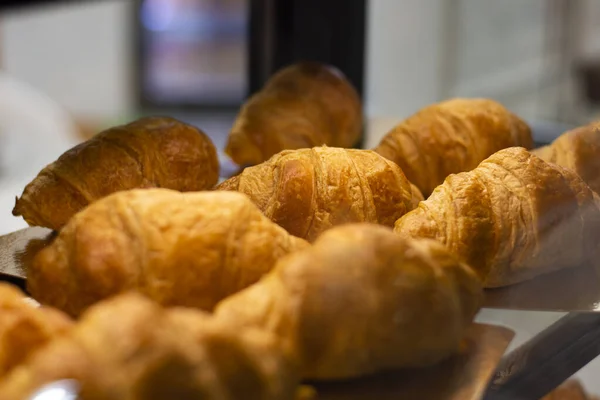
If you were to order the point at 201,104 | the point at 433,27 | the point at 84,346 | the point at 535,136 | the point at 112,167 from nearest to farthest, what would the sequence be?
the point at 84,346
the point at 112,167
the point at 535,136
the point at 433,27
the point at 201,104

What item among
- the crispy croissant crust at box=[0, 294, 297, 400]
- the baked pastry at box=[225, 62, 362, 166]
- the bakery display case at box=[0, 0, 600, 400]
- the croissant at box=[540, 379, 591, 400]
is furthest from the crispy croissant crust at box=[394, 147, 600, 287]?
the baked pastry at box=[225, 62, 362, 166]

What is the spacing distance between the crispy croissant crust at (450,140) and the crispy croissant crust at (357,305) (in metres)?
0.48

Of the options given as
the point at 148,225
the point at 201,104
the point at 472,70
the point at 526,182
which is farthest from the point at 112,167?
the point at 201,104

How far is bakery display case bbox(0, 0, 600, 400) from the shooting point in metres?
0.48

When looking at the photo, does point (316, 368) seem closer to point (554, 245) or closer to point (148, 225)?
point (148, 225)

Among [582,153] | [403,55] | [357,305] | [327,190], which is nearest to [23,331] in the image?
[357,305]

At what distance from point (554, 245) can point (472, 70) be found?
1581 millimetres

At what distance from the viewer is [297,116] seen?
127 centimetres

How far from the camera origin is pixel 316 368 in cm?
57

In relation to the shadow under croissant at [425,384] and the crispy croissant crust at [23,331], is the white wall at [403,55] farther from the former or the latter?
the crispy croissant crust at [23,331]

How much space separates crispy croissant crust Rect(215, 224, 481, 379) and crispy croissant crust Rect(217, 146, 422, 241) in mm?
220

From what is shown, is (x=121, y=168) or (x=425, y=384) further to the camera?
(x=121, y=168)

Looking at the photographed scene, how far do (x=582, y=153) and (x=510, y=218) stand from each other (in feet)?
0.65

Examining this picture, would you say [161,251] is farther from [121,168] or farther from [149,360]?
[121,168]
